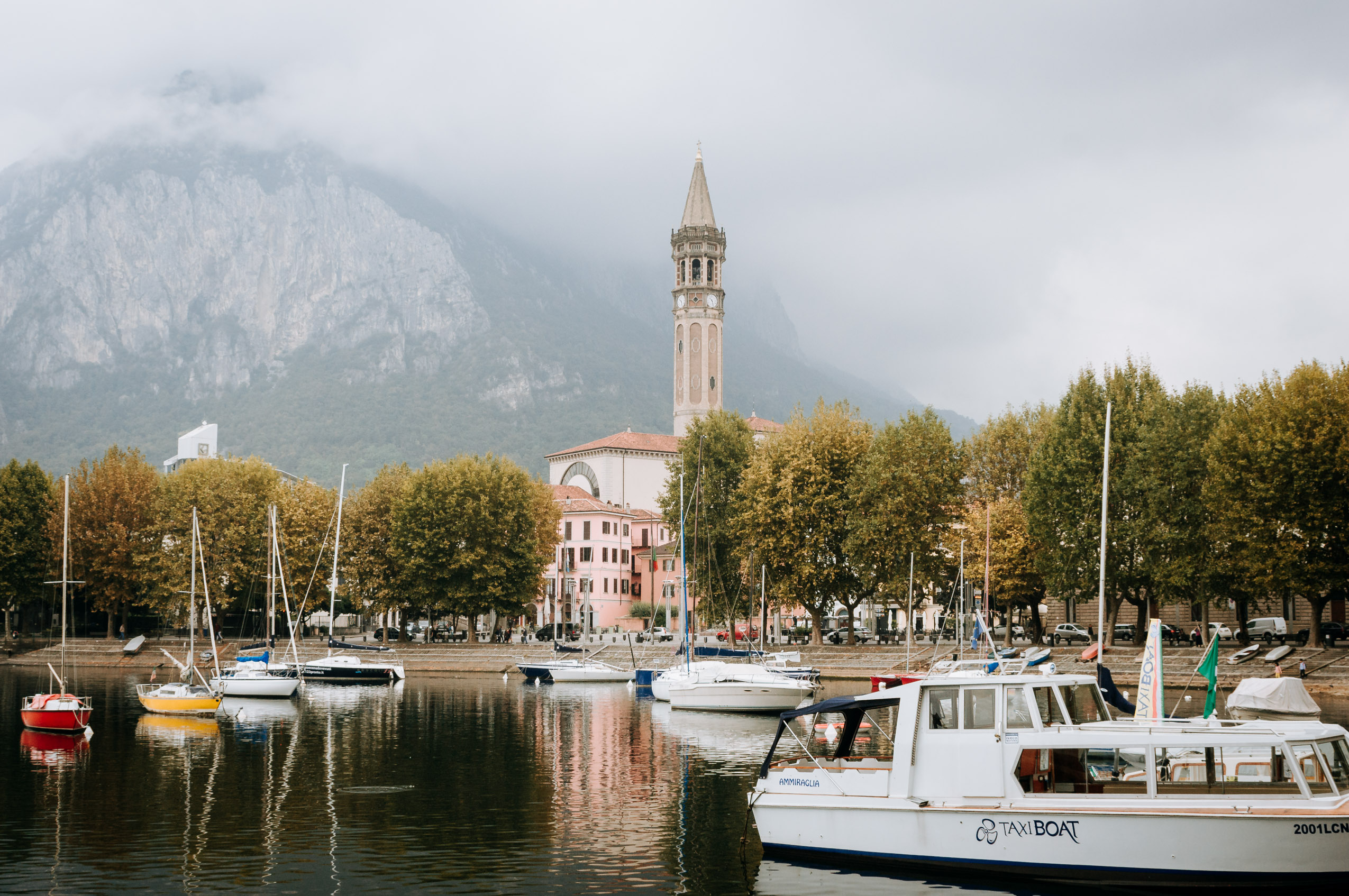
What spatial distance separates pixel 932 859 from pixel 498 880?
7.66 m

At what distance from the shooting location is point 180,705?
51969 mm

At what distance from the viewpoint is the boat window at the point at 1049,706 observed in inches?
828

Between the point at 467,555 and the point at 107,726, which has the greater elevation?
the point at 467,555

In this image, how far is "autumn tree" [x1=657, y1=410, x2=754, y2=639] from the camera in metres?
85.4

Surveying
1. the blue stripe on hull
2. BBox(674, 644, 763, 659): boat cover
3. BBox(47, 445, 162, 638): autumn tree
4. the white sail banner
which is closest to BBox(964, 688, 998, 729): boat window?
the blue stripe on hull

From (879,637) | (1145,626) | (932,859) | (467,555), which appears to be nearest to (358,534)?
(467,555)

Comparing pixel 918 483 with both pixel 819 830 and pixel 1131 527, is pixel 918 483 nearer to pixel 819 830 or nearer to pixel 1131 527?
pixel 1131 527

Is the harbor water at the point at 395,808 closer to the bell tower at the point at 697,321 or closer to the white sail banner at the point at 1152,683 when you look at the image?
the white sail banner at the point at 1152,683

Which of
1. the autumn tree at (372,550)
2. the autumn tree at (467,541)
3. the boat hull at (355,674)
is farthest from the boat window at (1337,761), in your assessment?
the autumn tree at (372,550)

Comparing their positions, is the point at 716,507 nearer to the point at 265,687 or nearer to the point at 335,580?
the point at 335,580

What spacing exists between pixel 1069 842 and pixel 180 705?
4334 centimetres

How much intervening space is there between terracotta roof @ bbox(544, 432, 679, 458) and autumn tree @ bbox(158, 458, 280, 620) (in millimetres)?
60131

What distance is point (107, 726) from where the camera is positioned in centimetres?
4709

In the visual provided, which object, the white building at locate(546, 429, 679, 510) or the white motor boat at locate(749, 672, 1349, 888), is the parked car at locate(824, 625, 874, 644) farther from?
the white motor boat at locate(749, 672, 1349, 888)
